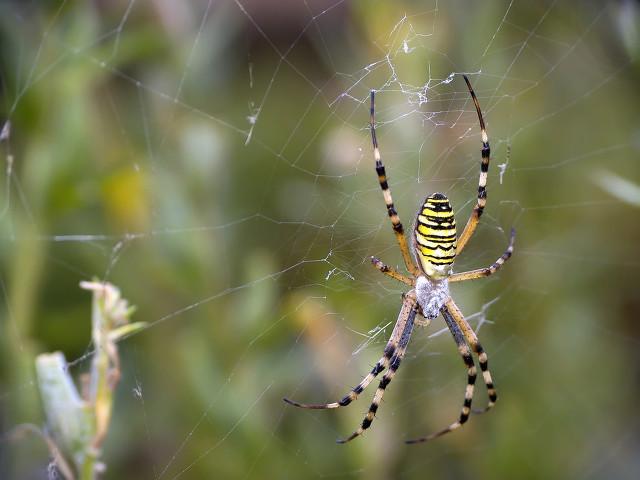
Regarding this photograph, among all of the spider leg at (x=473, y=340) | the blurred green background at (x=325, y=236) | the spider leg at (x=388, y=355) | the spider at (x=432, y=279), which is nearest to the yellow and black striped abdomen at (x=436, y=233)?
the spider at (x=432, y=279)

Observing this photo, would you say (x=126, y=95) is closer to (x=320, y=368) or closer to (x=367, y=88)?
(x=367, y=88)

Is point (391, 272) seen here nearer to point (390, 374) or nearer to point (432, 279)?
point (432, 279)

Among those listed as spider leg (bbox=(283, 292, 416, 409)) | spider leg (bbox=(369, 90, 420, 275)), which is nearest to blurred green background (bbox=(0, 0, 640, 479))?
spider leg (bbox=(283, 292, 416, 409))

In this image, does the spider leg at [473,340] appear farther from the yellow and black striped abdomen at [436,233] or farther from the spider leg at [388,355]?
the yellow and black striped abdomen at [436,233]

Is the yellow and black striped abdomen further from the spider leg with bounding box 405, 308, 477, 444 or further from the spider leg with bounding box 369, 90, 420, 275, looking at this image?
the spider leg with bounding box 405, 308, 477, 444

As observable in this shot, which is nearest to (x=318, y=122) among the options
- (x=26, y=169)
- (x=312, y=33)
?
(x=312, y=33)

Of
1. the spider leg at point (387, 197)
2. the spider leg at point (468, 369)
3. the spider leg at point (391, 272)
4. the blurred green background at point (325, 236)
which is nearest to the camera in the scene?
the spider leg at point (387, 197)
